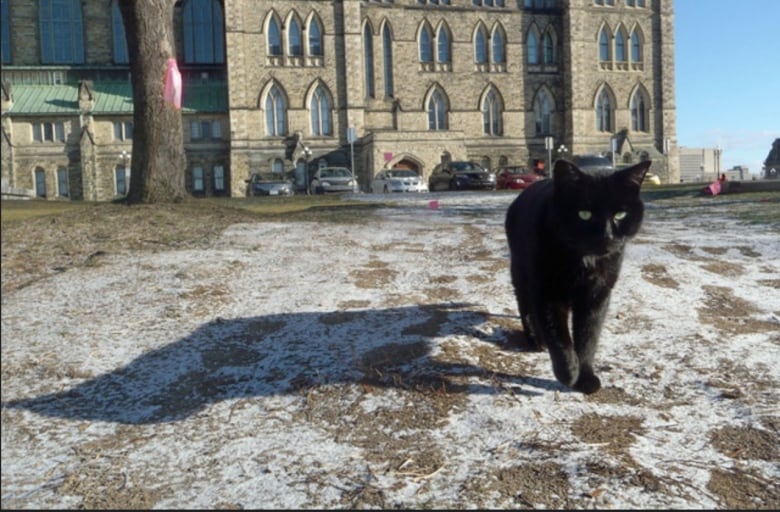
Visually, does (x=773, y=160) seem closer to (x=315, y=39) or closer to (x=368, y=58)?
(x=368, y=58)

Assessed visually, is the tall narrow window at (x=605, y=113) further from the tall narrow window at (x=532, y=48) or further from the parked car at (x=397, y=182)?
the parked car at (x=397, y=182)

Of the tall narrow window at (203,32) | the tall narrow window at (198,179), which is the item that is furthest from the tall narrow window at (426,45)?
the tall narrow window at (198,179)

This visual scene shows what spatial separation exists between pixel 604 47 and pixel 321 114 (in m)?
22.3

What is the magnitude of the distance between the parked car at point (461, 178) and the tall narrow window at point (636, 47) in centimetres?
2438

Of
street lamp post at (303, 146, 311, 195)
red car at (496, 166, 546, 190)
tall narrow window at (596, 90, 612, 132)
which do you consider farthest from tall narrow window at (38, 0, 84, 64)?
tall narrow window at (596, 90, 612, 132)

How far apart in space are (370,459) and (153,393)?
45.4 inches

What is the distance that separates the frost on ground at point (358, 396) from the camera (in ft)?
8.06

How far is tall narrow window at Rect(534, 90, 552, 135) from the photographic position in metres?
51.3

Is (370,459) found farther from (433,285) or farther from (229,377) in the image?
(433,285)

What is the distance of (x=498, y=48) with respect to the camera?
50.5m

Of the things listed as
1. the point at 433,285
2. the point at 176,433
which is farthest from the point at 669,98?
the point at 176,433

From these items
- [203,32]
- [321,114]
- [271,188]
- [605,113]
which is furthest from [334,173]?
[605,113]

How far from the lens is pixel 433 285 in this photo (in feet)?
19.4

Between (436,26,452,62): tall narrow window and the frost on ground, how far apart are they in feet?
151
